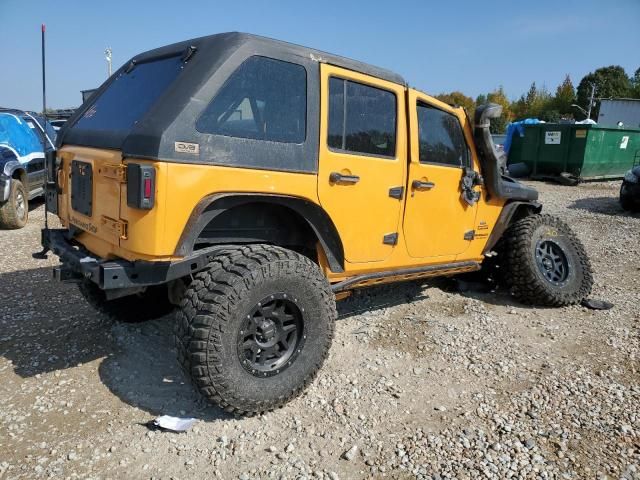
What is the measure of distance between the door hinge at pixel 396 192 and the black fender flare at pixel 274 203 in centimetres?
57

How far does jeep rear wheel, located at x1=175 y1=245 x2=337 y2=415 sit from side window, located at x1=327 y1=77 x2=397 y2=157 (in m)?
0.91

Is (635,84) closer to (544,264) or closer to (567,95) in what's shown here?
(567,95)

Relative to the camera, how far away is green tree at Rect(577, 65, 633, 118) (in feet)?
206

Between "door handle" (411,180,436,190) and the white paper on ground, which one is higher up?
"door handle" (411,180,436,190)

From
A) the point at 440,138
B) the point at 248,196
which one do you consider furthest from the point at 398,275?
the point at 248,196

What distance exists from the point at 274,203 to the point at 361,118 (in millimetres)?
937

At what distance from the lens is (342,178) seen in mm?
3258

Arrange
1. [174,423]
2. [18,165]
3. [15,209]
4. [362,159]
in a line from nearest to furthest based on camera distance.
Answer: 1. [174,423]
2. [362,159]
3. [15,209]
4. [18,165]

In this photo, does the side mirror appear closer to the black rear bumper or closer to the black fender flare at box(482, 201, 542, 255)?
the black fender flare at box(482, 201, 542, 255)

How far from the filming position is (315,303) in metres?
3.10

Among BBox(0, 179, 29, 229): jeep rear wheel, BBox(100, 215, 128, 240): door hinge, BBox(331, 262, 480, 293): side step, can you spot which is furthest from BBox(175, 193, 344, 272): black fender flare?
BBox(0, 179, 29, 229): jeep rear wheel

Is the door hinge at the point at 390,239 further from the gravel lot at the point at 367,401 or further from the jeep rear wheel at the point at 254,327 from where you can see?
the gravel lot at the point at 367,401

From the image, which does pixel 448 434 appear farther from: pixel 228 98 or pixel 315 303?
pixel 228 98

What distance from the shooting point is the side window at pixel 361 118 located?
10.9ft
